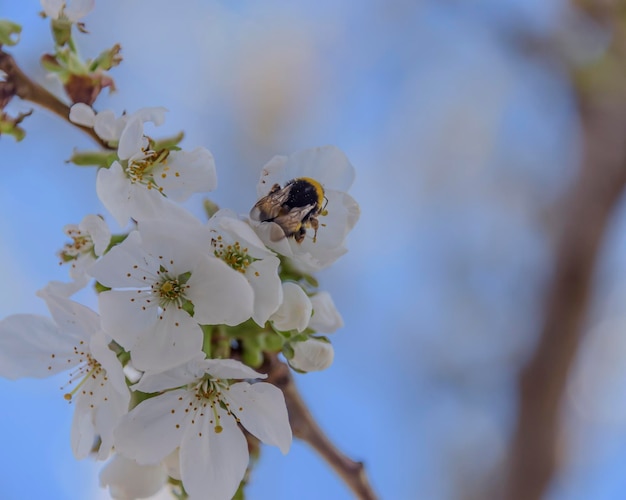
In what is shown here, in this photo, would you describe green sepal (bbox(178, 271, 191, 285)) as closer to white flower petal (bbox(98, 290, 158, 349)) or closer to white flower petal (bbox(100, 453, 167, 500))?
white flower petal (bbox(98, 290, 158, 349))

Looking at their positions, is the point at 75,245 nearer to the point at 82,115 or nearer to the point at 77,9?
the point at 82,115

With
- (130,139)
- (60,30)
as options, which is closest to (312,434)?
(130,139)

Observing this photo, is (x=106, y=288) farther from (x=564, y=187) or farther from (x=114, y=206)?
(x=564, y=187)

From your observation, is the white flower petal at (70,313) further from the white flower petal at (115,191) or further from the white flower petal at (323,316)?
the white flower petal at (323,316)

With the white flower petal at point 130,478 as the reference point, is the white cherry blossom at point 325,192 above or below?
above

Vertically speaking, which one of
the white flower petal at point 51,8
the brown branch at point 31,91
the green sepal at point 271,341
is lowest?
the green sepal at point 271,341

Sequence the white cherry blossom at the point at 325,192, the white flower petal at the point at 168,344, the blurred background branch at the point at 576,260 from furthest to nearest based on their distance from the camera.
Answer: the blurred background branch at the point at 576,260 < the white cherry blossom at the point at 325,192 < the white flower petal at the point at 168,344

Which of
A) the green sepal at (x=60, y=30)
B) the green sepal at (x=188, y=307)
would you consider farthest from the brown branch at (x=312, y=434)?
the green sepal at (x=60, y=30)
